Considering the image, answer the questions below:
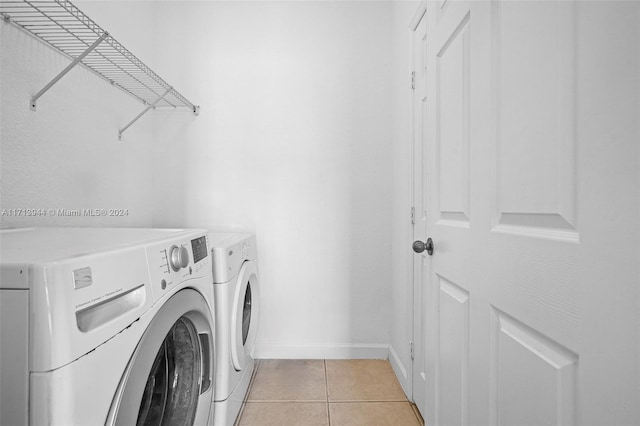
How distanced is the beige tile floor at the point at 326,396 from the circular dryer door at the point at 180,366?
0.57 m

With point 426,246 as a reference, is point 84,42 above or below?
above

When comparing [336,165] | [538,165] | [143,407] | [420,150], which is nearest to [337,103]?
[336,165]

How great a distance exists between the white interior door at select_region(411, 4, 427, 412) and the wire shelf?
131cm

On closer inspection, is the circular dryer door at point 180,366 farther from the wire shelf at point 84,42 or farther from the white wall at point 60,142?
the wire shelf at point 84,42

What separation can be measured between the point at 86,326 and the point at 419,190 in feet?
4.83

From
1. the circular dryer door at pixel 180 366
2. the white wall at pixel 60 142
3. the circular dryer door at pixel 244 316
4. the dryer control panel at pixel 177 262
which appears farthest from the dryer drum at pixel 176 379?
the white wall at pixel 60 142

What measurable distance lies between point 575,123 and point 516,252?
26 centimetres

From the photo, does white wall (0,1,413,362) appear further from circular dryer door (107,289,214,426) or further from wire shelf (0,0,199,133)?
circular dryer door (107,289,214,426)

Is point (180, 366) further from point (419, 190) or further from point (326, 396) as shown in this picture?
point (419, 190)

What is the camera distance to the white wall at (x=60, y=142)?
3.95 ft

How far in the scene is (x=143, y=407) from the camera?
91 cm

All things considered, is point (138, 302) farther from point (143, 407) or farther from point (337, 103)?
point (337, 103)

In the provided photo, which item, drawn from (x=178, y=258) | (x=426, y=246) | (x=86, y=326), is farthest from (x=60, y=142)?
(x=426, y=246)

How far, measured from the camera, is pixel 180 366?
106 cm
